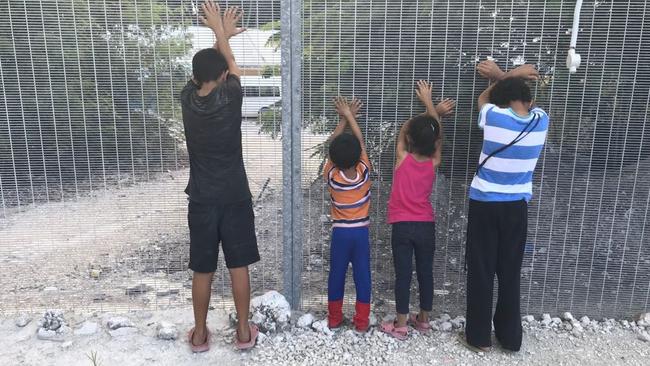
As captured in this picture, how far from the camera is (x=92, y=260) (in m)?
3.77

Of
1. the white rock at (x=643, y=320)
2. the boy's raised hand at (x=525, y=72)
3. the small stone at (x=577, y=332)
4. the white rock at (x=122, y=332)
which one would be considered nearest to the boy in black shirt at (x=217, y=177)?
the white rock at (x=122, y=332)

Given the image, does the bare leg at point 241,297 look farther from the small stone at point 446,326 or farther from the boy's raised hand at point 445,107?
the boy's raised hand at point 445,107

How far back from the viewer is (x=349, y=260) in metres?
3.60

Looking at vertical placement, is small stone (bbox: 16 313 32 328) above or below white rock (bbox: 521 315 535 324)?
above

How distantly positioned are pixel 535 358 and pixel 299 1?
2.67m

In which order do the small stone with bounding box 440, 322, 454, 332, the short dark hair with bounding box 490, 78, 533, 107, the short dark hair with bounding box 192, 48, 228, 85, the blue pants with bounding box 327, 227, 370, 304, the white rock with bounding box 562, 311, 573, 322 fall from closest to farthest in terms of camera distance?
the short dark hair with bounding box 192, 48, 228, 85
the short dark hair with bounding box 490, 78, 533, 107
the blue pants with bounding box 327, 227, 370, 304
the small stone with bounding box 440, 322, 454, 332
the white rock with bounding box 562, 311, 573, 322

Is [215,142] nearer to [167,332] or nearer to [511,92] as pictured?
[167,332]

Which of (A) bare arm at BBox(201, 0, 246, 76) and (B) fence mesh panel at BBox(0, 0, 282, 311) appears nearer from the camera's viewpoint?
(A) bare arm at BBox(201, 0, 246, 76)

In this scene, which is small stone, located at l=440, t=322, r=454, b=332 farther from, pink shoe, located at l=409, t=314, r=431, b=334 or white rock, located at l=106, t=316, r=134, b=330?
white rock, located at l=106, t=316, r=134, b=330

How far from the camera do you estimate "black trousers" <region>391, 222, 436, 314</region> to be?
11.4 feet

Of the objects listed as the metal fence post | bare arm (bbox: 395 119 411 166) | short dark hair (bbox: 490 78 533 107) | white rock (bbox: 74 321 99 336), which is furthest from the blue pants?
white rock (bbox: 74 321 99 336)

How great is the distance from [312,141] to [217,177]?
739mm

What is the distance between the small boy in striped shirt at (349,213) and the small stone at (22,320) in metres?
2.02

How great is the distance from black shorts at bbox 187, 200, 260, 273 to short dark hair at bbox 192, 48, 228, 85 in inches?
29.3
